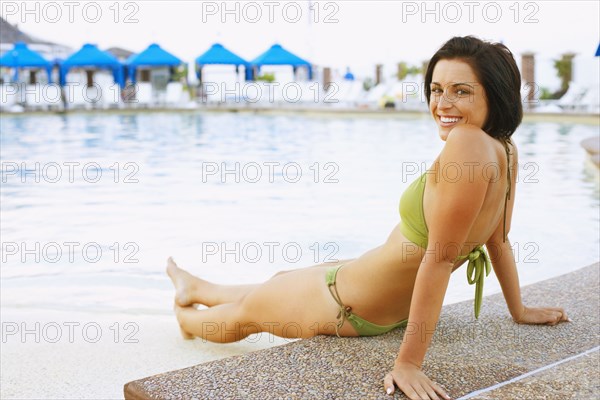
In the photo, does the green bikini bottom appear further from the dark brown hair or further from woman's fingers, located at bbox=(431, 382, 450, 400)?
the dark brown hair

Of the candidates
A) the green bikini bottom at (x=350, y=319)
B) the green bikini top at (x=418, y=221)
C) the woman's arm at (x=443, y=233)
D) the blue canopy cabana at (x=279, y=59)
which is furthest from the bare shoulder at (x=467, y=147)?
the blue canopy cabana at (x=279, y=59)

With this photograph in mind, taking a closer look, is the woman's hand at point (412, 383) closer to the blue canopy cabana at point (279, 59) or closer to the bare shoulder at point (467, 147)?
the bare shoulder at point (467, 147)

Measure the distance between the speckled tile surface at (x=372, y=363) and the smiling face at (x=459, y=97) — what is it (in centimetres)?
62

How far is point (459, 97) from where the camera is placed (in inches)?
71.3

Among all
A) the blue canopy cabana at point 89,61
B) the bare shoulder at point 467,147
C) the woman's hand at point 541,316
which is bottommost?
the woman's hand at point 541,316

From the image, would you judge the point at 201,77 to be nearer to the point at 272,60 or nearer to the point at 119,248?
the point at 272,60

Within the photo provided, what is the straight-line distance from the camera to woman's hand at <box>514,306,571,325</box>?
2.35 metres

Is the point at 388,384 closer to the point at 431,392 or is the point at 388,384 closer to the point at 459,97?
the point at 431,392

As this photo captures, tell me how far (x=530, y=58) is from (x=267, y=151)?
44.9ft

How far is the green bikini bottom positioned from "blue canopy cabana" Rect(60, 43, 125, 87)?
22.0 metres

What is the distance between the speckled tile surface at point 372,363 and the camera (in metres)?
1.78

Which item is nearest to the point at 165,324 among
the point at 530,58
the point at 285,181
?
the point at 285,181

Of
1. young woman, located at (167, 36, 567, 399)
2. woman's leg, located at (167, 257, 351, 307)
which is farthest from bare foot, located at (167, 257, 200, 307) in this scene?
young woman, located at (167, 36, 567, 399)

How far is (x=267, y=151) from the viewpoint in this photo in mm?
10898
